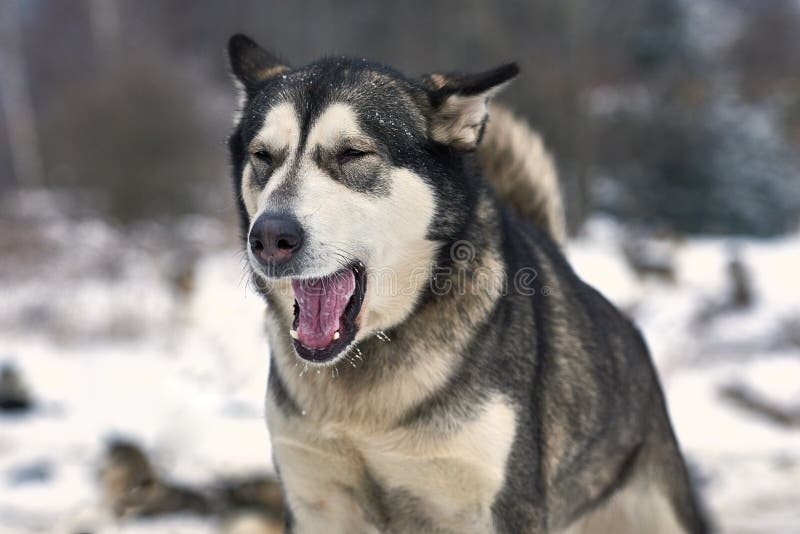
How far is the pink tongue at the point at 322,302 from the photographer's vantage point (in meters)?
2.22

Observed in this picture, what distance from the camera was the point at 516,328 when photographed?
8.12ft

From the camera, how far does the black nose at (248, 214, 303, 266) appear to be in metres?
2.00

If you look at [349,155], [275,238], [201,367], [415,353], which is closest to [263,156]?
[349,155]

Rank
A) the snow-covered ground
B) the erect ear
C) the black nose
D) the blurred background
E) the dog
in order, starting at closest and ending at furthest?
the black nose < the dog < the erect ear < the snow-covered ground < the blurred background

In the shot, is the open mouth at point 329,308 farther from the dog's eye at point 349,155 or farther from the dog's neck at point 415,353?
the dog's eye at point 349,155

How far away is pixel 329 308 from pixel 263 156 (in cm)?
48

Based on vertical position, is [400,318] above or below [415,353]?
above

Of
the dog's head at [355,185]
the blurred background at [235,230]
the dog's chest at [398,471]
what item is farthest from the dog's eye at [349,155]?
the dog's chest at [398,471]

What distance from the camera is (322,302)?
2.24 metres

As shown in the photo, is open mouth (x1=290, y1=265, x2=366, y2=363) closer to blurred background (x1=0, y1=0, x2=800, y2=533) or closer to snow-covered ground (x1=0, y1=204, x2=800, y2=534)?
blurred background (x1=0, y1=0, x2=800, y2=533)

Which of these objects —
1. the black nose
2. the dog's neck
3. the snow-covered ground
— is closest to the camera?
the black nose

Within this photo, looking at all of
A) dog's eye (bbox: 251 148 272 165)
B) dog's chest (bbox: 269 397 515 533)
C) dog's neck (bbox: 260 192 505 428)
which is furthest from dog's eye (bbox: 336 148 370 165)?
dog's chest (bbox: 269 397 515 533)

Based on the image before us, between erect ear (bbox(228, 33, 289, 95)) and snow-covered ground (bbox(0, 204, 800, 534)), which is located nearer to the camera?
erect ear (bbox(228, 33, 289, 95))

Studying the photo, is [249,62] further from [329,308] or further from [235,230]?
[235,230]
